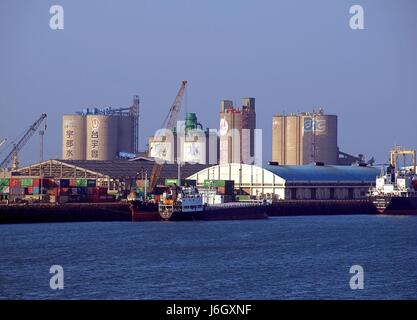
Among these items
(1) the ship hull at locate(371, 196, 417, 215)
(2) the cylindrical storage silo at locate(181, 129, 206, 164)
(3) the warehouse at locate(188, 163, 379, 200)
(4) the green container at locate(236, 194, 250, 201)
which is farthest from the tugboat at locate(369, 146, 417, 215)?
(2) the cylindrical storage silo at locate(181, 129, 206, 164)

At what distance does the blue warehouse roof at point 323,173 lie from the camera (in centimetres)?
14512

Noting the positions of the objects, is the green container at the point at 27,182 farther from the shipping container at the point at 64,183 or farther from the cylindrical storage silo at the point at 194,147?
the cylindrical storage silo at the point at 194,147

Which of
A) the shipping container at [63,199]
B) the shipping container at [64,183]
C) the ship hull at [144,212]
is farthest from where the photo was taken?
the shipping container at [64,183]

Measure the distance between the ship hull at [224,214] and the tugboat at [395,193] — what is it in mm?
21469

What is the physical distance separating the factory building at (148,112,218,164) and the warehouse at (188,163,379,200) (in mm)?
33160

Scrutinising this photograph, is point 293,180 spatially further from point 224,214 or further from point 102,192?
point 102,192

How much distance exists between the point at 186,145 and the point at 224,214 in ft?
248

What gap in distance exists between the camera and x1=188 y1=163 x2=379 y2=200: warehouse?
468 feet

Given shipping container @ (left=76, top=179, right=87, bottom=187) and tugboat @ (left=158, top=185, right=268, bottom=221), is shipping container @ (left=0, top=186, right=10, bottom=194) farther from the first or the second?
tugboat @ (left=158, top=185, right=268, bottom=221)

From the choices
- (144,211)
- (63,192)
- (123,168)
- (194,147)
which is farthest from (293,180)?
(194,147)

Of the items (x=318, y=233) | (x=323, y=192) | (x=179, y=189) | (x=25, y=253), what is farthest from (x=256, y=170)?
(x=25, y=253)

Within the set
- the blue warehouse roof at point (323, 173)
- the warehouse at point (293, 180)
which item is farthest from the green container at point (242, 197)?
the blue warehouse roof at point (323, 173)

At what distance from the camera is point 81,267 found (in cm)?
5703
